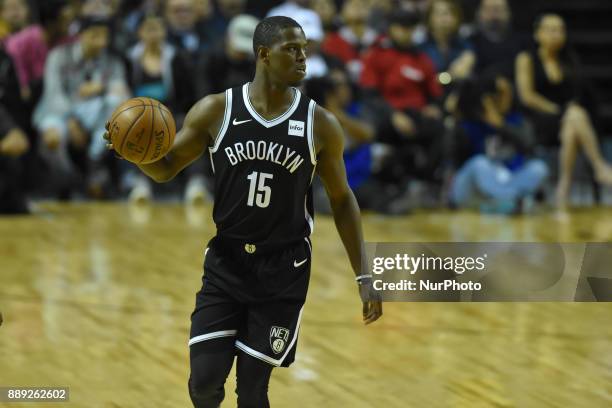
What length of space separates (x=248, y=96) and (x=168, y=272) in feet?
13.4

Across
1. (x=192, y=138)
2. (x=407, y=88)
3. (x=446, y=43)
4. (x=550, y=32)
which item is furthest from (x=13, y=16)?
(x=192, y=138)

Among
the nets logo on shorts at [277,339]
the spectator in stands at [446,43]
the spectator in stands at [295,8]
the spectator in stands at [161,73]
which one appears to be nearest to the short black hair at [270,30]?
the nets logo on shorts at [277,339]

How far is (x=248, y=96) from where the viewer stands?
13.3ft

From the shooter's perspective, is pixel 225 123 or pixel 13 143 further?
pixel 13 143

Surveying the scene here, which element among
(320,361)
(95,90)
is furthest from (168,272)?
(95,90)

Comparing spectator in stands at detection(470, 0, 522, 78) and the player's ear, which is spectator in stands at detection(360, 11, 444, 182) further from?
the player's ear

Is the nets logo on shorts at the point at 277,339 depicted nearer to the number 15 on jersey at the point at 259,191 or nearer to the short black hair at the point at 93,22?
the number 15 on jersey at the point at 259,191

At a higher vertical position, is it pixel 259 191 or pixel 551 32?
pixel 551 32

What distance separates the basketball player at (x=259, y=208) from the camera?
3.98 metres

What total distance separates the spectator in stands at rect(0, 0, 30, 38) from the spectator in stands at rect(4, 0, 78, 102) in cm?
7

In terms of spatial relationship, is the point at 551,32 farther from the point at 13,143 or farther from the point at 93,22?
the point at 13,143

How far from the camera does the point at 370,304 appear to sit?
407 centimetres

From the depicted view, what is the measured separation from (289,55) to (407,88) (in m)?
7.46

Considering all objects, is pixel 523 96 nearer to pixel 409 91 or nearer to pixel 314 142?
pixel 409 91
